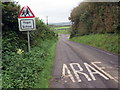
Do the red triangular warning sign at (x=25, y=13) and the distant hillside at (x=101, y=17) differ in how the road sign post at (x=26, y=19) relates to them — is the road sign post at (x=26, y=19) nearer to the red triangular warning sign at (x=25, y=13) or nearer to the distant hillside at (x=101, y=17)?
the red triangular warning sign at (x=25, y=13)

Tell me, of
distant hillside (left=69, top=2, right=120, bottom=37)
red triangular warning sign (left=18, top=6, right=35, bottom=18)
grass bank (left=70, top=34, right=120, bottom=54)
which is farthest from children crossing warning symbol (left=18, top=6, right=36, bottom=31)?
distant hillside (left=69, top=2, right=120, bottom=37)

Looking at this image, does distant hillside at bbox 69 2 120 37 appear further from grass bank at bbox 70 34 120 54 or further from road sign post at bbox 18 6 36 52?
road sign post at bbox 18 6 36 52

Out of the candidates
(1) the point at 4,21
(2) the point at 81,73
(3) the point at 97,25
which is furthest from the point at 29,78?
(3) the point at 97,25

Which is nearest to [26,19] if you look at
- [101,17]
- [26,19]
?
[26,19]

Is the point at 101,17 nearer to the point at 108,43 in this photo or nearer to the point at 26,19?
the point at 108,43

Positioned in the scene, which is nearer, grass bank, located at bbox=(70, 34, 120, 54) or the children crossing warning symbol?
the children crossing warning symbol

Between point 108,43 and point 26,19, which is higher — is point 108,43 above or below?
below

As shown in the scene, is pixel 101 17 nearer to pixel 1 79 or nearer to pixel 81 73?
pixel 81 73

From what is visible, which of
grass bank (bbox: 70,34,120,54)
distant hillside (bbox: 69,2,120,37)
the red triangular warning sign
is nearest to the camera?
the red triangular warning sign

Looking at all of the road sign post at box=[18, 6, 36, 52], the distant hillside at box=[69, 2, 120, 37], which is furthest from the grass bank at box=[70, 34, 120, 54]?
the road sign post at box=[18, 6, 36, 52]

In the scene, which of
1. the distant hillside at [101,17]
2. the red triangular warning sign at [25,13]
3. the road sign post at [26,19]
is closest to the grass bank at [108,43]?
the distant hillside at [101,17]

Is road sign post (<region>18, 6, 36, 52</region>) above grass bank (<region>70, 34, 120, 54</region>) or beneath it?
above

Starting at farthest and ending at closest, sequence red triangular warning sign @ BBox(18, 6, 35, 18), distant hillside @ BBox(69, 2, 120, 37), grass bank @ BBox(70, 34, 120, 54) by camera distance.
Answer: distant hillside @ BBox(69, 2, 120, 37)
grass bank @ BBox(70, 34, 120, 54)
red triangular warning sign @ BBox(18, 6, 35, 18)

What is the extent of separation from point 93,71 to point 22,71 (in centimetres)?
370
